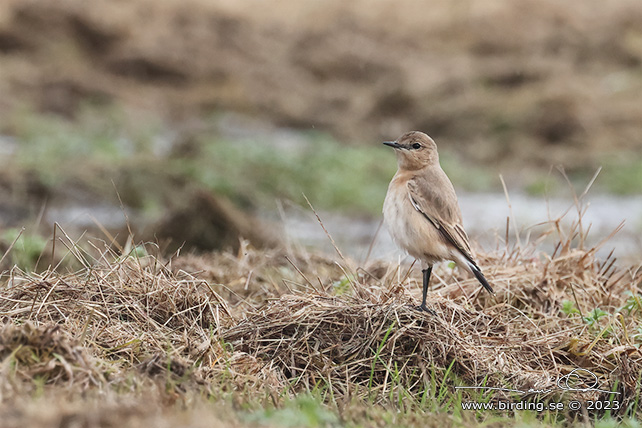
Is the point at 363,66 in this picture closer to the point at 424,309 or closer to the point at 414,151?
the point at 414,151

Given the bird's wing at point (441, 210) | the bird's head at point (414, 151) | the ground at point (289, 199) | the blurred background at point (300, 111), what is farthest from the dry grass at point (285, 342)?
the blurred background at point (300, 111)

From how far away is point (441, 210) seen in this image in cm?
521

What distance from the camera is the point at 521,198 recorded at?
15.8 meters

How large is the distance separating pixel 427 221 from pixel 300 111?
59.5ft

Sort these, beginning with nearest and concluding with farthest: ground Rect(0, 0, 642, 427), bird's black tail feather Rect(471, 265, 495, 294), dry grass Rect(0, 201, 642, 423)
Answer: dry grass Rect(0, 201, 642, 423) → ground Rect(0, 0, 642, 427) → bird's black tail feather Rect(471, 265, 495, 294)

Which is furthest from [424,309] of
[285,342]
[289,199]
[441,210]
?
[289,199]

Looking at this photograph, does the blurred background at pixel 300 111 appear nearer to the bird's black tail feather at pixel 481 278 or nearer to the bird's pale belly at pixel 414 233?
the bird's pale belly at pixel 414 233

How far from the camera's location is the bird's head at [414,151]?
5559 mm

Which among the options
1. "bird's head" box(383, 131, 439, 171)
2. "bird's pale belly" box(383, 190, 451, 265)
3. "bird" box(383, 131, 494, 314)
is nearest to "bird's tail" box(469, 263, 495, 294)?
"bird" box(383, 131, 494, 314)

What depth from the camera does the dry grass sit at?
3.72m

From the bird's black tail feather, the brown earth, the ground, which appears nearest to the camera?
the ground

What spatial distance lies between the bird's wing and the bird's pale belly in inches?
1.3

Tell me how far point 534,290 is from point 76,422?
11.3 ft

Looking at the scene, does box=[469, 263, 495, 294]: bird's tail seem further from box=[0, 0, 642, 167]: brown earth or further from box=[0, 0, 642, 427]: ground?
box=[0, 0, 642, 167]: brown earth
